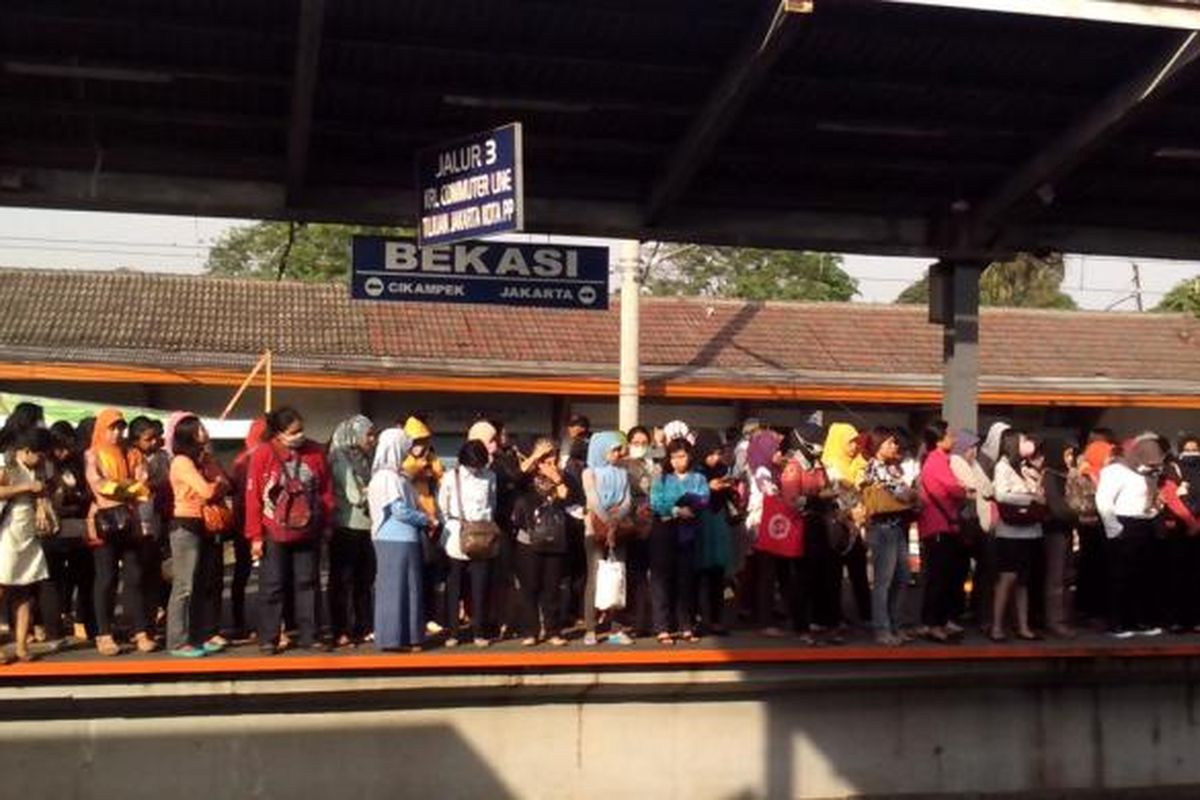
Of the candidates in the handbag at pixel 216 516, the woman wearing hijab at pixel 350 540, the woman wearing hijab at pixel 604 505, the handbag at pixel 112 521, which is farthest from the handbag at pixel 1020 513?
the handbag at pixel 112 521

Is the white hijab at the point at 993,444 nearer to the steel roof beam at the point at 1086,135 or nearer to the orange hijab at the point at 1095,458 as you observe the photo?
the orange hijab at the point at 1095,458

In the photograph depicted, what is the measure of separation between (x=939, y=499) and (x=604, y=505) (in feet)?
7.89

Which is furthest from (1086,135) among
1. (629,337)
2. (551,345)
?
(551,345)

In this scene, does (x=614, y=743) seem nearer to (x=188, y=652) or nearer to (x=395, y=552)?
(x=395, y=552)

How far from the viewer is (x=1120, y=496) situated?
30.8 feet

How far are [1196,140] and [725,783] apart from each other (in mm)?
5536

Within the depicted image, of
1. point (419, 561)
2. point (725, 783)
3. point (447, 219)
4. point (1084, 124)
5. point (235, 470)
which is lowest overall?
point (725, 783)

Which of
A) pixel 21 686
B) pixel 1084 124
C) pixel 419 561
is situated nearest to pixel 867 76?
pixel 1084 124

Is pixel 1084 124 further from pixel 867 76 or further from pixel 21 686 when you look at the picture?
pixel 21 686

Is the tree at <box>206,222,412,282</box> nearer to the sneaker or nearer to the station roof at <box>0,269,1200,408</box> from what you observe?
the station roof at <box>0,269,1200,408</box>

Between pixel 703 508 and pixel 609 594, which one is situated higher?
pixel 703 508

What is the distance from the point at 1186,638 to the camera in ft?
29.9

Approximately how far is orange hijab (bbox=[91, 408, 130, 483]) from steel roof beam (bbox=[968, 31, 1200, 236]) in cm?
621

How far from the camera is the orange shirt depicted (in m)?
7.85
